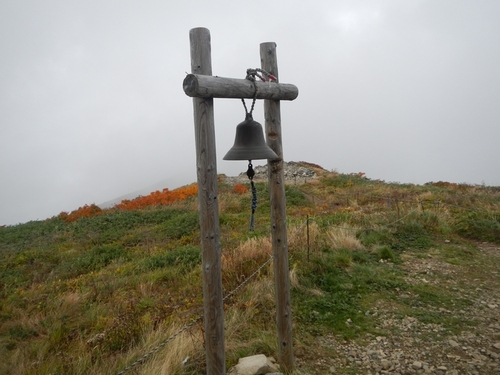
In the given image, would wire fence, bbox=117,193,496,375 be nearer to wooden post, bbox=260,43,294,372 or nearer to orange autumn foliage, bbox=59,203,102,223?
wooden post, bbox=260,43,294,372

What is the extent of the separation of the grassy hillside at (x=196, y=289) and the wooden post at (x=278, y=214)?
1.20 ft

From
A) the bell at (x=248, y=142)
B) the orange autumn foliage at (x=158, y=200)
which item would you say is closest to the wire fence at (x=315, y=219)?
the bell at (x=248, y=142)

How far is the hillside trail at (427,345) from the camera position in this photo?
12.5ft

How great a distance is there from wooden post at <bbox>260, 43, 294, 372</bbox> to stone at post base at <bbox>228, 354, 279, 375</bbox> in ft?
0.59

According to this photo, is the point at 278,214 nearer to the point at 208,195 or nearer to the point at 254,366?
the point at 208,195

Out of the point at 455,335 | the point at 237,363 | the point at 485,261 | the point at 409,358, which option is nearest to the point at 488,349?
the point at 455,335

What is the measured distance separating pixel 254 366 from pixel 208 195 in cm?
183

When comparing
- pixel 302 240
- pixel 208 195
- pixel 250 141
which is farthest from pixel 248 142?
pixel 302 240

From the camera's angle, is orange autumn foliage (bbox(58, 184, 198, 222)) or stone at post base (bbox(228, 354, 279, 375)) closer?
stone at post base (bbox(228, 354, 279, 375))

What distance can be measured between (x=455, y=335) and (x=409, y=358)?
0.85m

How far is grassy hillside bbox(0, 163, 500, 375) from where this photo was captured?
398cm

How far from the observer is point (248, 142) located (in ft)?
10.4

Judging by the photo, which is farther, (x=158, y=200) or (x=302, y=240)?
(x=158, y=200)

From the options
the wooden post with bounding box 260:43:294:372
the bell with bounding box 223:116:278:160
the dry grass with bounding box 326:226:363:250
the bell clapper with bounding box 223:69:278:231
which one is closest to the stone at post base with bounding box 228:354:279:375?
the wooden post with bounding box 260:43:294:372
